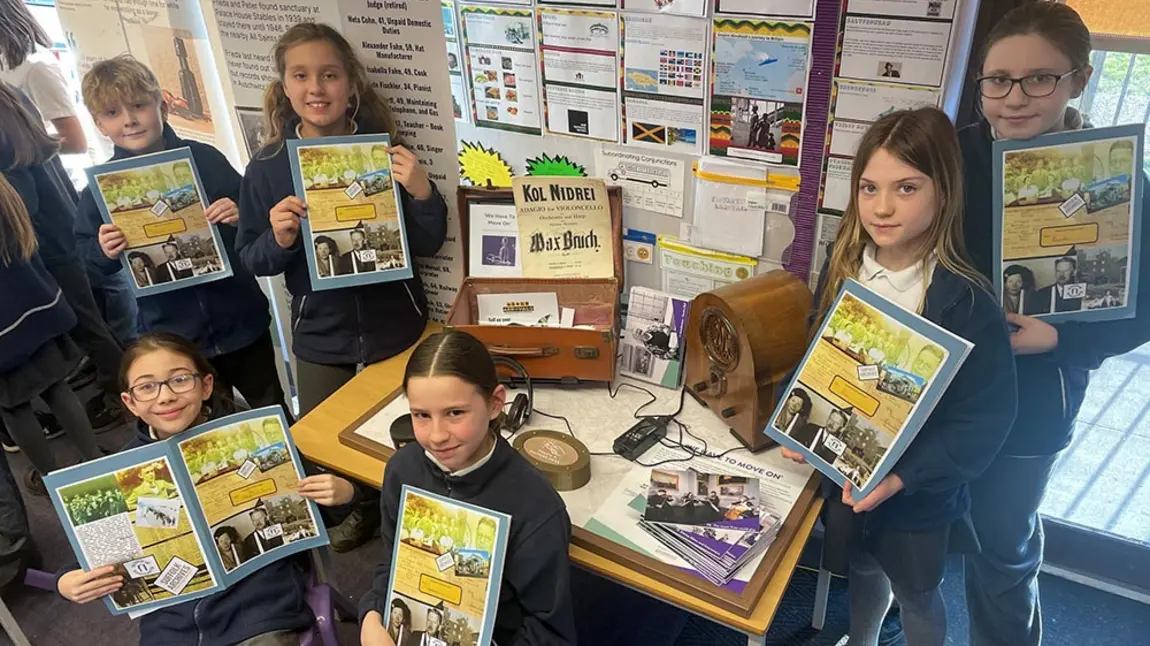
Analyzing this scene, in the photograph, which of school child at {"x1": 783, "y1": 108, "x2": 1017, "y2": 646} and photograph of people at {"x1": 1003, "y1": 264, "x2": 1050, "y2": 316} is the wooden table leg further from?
photograph of people at {"x1": 1003, "y1": 264, "x2": 1050, "y2": 316}

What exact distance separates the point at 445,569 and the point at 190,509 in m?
0.53

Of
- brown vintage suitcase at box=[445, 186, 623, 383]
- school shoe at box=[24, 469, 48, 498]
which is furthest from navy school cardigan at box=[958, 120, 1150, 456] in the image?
school shoe at box=[24, 469, 48, 498]

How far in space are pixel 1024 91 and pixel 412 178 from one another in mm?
1272

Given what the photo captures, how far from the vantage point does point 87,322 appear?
8.68 ft

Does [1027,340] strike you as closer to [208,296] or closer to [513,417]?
[513,417]

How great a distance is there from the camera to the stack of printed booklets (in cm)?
143

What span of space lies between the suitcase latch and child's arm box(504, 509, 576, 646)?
53 centimetres

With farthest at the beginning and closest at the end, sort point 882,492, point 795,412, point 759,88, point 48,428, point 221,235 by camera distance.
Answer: point 48,428 → point 221,235 → point 759,88 → point 795,412 → point 882,492

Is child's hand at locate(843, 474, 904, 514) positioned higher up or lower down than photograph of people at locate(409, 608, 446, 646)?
higher up

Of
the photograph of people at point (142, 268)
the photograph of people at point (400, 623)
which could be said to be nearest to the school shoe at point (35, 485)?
the photograph of people at point (142, 268)

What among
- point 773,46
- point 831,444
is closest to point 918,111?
point 773,46

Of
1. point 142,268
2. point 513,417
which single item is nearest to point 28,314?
point 142,268

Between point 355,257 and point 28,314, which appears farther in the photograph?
point 28,314

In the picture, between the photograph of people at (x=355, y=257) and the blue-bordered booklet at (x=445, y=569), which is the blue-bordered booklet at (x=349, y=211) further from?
the blue-bordered booklet at (x=445, y=569)
